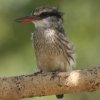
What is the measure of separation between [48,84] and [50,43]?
105 centimetres

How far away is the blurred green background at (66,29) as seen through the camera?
9.85 metres

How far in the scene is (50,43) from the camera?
7.30 meters

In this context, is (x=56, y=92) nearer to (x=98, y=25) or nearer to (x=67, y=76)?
(x=67, y=76)

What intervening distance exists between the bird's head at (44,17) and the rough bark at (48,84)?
3.59ft

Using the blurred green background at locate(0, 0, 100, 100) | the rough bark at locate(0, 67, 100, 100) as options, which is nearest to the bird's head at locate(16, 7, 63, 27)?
the rough bark at locate(0, 67, 100, 100)

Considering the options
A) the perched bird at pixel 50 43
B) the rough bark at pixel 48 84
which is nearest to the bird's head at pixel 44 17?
the perched bird at pixel 50 43

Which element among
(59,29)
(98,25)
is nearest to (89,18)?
(98,25)

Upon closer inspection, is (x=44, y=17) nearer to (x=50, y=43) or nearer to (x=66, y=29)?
(x=50, y=43)

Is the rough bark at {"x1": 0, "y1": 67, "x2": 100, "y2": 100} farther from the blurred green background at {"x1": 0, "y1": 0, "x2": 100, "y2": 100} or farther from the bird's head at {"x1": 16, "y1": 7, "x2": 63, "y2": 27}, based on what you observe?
the blurred green background at {"x1": 0, "y1": 0, "x2": 100, "y2": 100}

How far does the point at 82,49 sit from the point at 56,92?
12.0 feet

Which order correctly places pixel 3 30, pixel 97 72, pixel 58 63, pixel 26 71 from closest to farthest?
pixel 97 72 → pixel 58 63 → pixel 26 71 → pixel 3 30

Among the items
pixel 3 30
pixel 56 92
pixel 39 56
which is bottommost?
pixel 56 92

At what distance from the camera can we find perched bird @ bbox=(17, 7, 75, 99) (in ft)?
23.8

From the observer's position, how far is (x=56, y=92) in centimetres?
630
